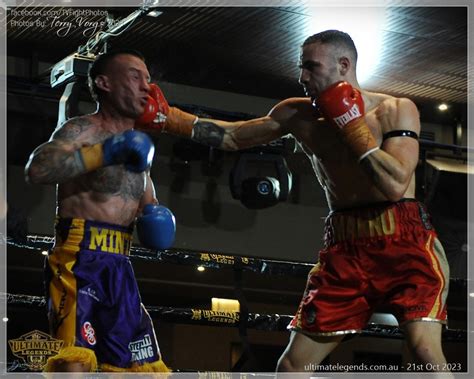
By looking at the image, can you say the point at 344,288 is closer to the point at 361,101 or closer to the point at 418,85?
the point at 361,101

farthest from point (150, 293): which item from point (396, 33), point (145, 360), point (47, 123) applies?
point (145, 360)

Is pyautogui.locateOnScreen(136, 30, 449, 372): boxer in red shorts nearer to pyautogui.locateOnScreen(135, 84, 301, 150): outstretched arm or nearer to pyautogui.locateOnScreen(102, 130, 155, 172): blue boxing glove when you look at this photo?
pyautogui.locateOnScreen(135, 84, 301, 150): outstretched arm

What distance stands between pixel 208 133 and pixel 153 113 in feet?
0.88

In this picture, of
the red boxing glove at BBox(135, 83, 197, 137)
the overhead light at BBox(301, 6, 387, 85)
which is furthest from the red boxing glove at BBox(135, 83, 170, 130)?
the overhead light at BBox(301, 6, 387, 85)

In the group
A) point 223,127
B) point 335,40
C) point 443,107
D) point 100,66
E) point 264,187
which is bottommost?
point 264,187

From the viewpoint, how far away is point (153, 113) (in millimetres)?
2510

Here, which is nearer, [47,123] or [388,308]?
[388,308]

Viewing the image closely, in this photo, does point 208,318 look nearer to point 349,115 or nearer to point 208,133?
point 208,133

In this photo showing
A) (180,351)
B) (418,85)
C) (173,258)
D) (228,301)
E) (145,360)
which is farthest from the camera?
(180,351)

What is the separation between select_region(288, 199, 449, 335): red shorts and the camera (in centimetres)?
232

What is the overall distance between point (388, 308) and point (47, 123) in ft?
14.4

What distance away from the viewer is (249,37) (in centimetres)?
574

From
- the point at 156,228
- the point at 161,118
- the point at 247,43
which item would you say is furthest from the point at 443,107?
the point at 156,228

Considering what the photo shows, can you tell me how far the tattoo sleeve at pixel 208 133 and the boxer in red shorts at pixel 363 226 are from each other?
0.66 ft
